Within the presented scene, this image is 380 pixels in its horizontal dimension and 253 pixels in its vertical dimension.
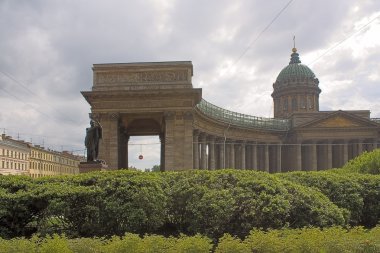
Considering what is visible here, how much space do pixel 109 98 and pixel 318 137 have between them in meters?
47.0

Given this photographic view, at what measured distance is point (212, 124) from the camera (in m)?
60.7

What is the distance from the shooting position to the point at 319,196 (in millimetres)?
14938

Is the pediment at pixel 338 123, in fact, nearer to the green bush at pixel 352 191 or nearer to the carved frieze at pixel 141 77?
the carved frieze at pixel 141 77

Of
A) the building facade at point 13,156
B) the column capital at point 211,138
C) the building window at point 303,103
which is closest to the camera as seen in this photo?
the column capital at point 211,138

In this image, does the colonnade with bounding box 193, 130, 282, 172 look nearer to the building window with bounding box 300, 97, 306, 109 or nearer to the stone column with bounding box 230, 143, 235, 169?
the stone column with bounding box 230, 143, 235, 169

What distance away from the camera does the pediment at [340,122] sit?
79438 millimetres

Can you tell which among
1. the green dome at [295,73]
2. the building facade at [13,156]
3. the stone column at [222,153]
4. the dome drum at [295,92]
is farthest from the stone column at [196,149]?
the green dome at [295,73]

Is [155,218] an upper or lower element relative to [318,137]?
lower

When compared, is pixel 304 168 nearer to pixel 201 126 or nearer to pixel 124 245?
pixel 201 126

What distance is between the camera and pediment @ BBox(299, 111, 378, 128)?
79.4 metres

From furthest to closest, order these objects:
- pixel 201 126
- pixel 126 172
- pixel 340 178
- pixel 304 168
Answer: pixel 304 168, pixel 201 126, pixel 340 178, pixel 126 172

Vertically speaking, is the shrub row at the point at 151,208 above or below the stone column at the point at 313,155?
below

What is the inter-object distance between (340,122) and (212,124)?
103 feet

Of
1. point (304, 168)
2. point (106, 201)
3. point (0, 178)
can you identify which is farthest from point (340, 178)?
point (304, 168)
